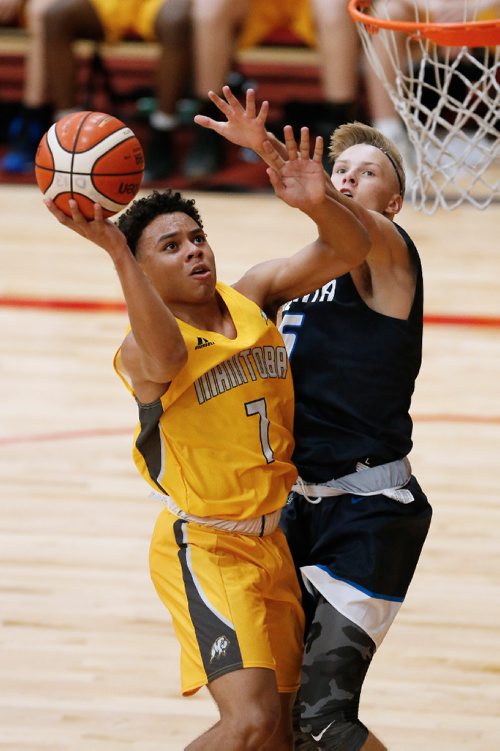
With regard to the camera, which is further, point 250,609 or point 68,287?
point 68,287

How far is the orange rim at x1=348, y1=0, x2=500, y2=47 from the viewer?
4.05 meters

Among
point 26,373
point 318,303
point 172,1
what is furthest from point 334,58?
point 318,303

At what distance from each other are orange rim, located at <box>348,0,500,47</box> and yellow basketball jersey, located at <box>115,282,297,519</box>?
1.27m

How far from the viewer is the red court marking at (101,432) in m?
6.51

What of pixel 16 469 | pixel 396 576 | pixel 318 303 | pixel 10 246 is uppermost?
pixel 318 303

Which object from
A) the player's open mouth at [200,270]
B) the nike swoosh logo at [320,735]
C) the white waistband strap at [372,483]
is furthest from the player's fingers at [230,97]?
the nike swoosh logo at [320,735]

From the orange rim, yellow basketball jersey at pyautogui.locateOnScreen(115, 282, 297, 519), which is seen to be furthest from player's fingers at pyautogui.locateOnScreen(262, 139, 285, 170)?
the orange rim

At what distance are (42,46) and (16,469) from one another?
5954 mm

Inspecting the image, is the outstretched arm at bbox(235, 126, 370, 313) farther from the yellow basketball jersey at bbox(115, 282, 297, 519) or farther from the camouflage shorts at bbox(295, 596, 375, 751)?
the camouflage shorts at bbox(295, 596, 375, 751)

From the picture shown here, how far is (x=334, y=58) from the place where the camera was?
10594 millimetres

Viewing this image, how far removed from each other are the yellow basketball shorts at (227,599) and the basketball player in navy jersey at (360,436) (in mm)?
86

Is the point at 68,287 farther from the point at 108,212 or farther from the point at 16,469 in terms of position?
the point at 108,212

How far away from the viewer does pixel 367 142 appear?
12.3 ft

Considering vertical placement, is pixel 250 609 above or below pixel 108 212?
below
